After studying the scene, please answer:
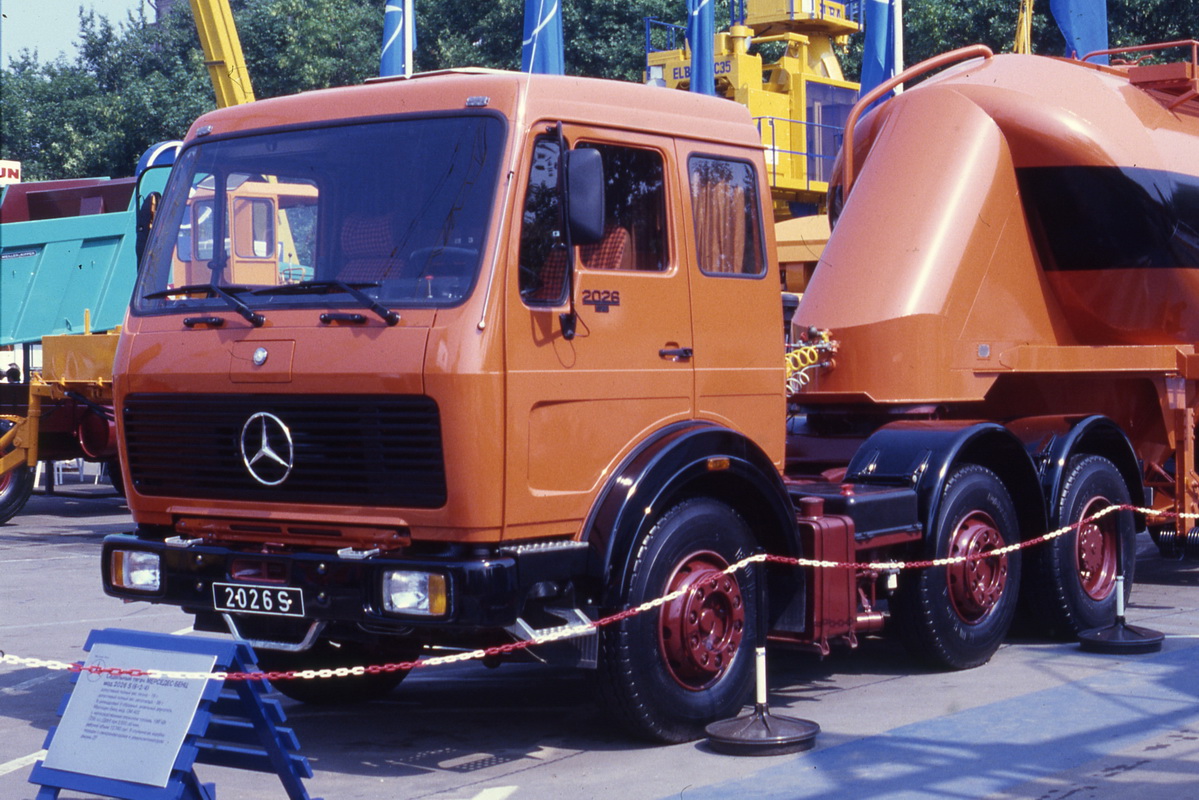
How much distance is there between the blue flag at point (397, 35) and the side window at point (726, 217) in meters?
12.7

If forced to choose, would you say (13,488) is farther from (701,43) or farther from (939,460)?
(939,460)

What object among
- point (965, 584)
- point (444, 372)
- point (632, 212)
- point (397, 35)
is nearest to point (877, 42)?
point (397, 35)

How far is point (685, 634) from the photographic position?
21.0 ft

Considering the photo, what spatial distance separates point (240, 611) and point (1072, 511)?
5.07m

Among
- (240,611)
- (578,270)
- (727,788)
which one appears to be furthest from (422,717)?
(578,270)

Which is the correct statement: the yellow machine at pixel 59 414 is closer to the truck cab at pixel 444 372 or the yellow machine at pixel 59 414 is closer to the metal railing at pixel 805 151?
the truck cab at pixel 444 372

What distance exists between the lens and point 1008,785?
576 centimetres

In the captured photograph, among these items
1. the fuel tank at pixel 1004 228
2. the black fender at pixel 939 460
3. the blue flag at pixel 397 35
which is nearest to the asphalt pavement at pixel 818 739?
the black fender at pixel 939 460

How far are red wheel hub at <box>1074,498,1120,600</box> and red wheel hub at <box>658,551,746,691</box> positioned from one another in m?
3.14

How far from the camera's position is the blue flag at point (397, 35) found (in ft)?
63.0

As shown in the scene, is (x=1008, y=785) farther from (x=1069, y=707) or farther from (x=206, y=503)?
(x=206, y=503)

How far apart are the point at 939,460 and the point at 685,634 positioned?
211 cm

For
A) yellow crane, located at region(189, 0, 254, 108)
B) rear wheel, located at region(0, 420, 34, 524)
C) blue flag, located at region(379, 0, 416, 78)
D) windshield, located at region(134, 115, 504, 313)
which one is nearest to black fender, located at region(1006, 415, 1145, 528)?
windshield, located at region(134, 115, 504, 313)

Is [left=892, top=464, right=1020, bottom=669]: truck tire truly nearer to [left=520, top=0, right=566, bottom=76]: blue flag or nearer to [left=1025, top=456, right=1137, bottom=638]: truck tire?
[left=1025, top=456, right=1137, bottom=638]: truck tire
